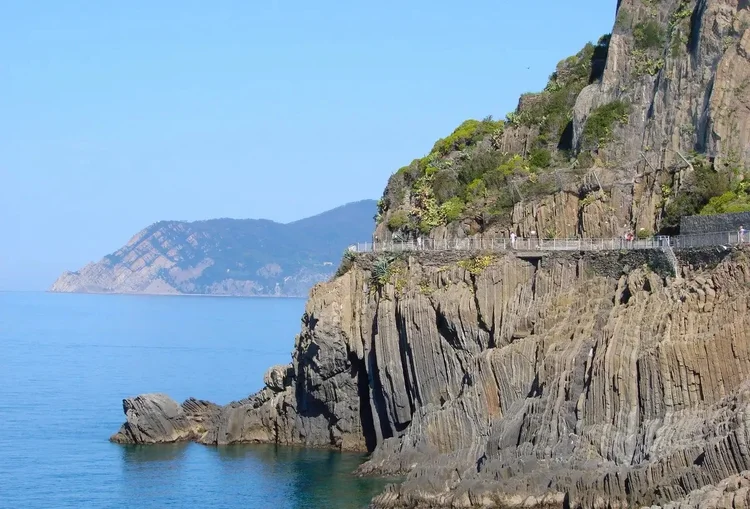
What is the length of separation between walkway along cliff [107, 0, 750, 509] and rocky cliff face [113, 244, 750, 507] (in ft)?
0.30

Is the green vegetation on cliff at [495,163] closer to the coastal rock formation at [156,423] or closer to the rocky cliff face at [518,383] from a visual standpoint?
the rocky cliff face at [518,383]

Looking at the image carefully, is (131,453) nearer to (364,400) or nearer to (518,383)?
(364,400)

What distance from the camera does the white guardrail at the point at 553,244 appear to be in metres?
57.7

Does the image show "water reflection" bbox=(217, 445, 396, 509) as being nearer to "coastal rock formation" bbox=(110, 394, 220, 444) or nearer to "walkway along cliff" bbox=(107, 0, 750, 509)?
"walkway along cliff" bbox=(107, 0, 750, 509)

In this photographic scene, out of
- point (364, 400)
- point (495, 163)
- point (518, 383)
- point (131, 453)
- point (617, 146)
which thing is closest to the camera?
point (518, 383)

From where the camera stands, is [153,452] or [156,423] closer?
[153,452]

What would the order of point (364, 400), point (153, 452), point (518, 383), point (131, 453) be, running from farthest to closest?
point (131, 453), point (153, 452), point (364, 400), point (518, 383)

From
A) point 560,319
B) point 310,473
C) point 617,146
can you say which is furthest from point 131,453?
point 617,146

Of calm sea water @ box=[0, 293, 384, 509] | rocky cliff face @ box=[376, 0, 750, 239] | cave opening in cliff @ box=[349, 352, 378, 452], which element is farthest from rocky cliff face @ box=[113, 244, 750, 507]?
rocky cliff face @ box=[376, 0, 750, 239]

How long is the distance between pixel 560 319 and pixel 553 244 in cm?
624

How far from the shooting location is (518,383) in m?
59.5

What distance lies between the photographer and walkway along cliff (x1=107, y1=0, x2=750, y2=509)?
165 feet

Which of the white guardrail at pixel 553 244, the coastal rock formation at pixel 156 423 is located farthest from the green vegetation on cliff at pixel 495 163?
the coastal rock formation at pixel 156 423

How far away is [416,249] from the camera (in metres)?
70.2
